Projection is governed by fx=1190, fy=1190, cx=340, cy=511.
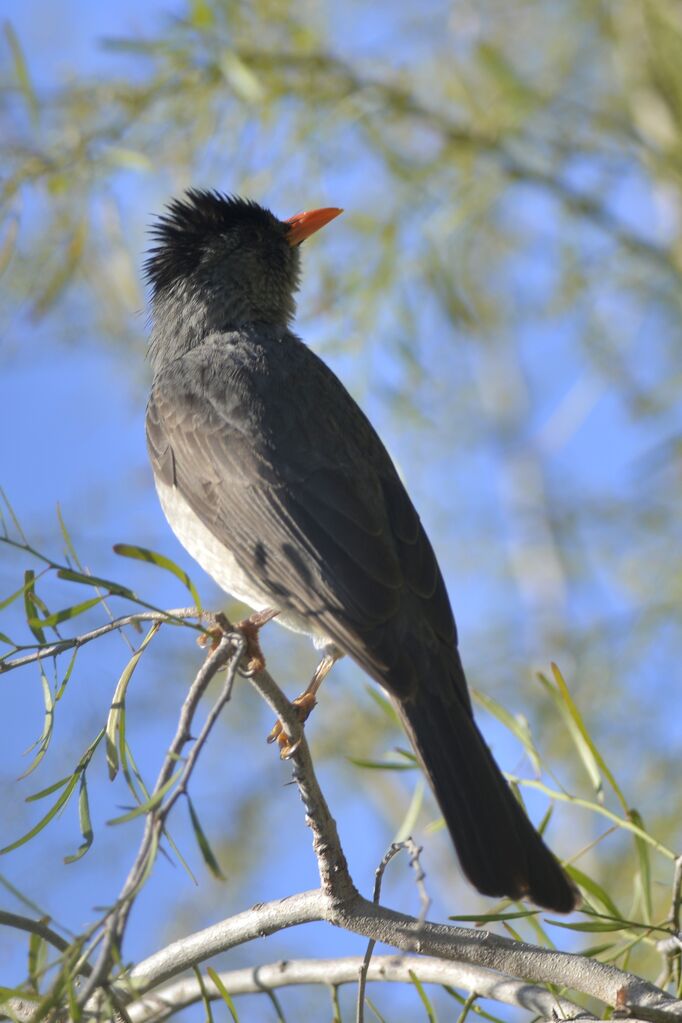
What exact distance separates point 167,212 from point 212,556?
184 centimetres

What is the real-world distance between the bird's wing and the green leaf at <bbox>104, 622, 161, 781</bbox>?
2.56ft

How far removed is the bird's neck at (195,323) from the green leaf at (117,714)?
2.11m

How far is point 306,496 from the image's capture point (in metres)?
3.47

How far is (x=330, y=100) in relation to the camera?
4.93 m

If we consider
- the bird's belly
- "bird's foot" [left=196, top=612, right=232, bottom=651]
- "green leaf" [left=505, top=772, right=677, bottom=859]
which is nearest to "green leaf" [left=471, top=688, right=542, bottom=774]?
"green leaf" [left=505, top=772, right=677, bottom=859]

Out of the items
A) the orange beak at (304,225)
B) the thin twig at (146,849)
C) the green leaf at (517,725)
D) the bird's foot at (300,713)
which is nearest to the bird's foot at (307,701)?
the bird's foot at (300,713)

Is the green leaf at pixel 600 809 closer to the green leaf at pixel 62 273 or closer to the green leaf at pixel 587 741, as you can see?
the green leaf at pixel 587 741

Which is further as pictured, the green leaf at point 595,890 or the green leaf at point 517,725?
the green leaf at point 517,725

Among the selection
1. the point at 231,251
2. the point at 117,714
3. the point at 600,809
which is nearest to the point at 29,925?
the point at 117,714

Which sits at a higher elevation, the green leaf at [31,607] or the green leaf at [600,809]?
the green leaf at [31,607]

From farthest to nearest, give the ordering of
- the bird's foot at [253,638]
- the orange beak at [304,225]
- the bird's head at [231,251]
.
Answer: the orange beak at [304,225] → the bird's head at [231,251] → the bird's foot at [253,638]

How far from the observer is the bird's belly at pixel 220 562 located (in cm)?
348

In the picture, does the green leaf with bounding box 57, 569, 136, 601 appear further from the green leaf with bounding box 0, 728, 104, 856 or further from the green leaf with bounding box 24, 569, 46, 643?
the green leaf with bounding box 0, 728, 104, 856

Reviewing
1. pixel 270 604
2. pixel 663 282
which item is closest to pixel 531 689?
pixel 663 282
